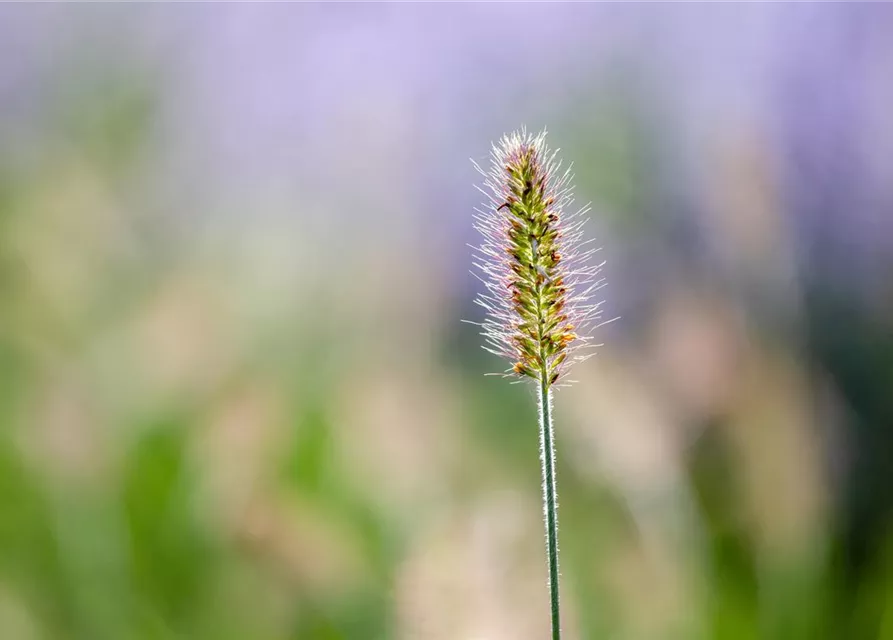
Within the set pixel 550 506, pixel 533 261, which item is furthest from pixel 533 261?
pixel 550 506

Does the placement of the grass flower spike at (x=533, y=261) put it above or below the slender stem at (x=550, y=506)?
above

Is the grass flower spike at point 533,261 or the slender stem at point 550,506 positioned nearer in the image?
the slender stem at point 550,506

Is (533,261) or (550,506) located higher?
(533,261)

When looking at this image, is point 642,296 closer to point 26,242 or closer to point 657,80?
point 657,80

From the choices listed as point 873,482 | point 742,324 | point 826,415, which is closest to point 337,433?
point 742,324

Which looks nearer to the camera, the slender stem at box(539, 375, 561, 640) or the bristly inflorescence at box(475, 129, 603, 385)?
the slender stem at box(539, 375, 561, 640)

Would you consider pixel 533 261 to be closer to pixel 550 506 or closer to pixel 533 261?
pixel 533 261

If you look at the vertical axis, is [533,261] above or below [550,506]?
above

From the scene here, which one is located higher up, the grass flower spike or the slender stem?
the grass flower spike

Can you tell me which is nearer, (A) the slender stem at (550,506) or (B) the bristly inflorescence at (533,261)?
(A) the slender stem at (550,506)

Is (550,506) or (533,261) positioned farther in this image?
(533,261)

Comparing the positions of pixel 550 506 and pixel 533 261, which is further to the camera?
pixel 533 261
